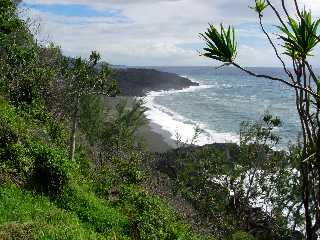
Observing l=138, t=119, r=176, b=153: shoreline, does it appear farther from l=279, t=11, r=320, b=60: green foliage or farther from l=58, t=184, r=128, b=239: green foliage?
l=279, t=11, r=320, b=60: green foliage

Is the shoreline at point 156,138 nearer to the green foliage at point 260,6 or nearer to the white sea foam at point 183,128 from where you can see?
the white sea foam at point 183,128

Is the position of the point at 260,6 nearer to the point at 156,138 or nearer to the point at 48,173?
the point at 48,173

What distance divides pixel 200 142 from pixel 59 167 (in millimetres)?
34176

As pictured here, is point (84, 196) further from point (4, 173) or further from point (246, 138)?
point (246, 138)

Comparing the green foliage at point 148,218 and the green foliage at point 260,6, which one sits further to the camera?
the green foliage at point 148,218

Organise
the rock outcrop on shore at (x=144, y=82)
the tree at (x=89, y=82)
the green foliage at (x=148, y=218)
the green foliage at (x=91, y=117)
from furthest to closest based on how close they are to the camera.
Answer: the rock outcrop on shore at (x=144, y=82), the green foliage at (x=91, y=117), the tree at (x=89, y=82), the green foliage at (x=148, y=218)

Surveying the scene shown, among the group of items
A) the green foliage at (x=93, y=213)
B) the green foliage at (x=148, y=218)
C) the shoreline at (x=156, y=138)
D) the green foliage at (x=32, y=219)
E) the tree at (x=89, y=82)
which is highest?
the tree at (x=89, y=82)

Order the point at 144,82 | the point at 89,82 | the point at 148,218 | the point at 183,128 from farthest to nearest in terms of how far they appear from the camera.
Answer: the point at 144,82 → the point at 183,128 → the point at 89,82 → the point at 148,218

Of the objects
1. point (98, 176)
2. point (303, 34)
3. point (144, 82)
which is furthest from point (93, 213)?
point (144, 82)

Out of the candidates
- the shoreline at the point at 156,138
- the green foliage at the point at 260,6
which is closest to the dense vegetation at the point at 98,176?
the green foliage at the point at 260,6

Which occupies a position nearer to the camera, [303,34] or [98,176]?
[303,34]

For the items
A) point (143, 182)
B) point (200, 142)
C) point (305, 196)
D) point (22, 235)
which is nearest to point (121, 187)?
point (143, 182)

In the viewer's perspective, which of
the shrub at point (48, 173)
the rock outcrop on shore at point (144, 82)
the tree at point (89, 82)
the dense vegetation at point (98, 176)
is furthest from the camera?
the rock outcrop on shore at point (144, 82)

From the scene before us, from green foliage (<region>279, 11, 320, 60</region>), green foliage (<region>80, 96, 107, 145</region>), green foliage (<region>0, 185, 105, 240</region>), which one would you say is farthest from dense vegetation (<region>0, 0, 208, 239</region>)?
green foliage (<region>279, 11, 320, 60</region>)
